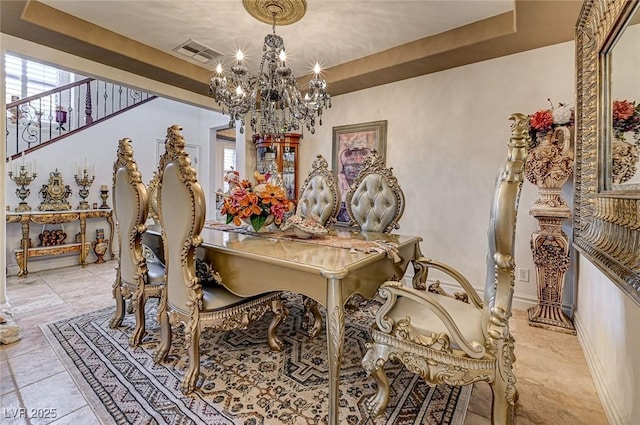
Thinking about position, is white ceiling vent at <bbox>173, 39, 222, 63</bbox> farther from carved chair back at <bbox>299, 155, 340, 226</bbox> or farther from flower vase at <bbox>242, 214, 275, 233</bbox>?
flower vase at <bbox>242, 214, 275, 233</bbox>

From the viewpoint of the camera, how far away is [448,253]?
3232mm

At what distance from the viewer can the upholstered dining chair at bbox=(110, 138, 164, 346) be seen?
196cm

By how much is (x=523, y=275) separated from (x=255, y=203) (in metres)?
2.67

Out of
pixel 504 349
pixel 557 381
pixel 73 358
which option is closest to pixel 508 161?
pixel 504 349

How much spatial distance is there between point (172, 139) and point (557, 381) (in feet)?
8.71

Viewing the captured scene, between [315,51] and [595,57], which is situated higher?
[315,51]

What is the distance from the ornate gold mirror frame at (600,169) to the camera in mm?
1056

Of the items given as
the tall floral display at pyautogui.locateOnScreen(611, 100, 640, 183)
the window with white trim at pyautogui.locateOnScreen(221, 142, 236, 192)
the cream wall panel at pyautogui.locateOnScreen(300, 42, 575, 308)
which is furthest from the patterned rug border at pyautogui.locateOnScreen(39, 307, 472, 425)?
the window with white trim at pyautogui.locateOnScreen(221, 142, 236, 192)

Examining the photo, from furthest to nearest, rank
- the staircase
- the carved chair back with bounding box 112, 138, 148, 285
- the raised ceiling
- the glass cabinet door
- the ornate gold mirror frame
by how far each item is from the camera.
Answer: the glass cabinet door < the staircase < the raised ceiling < the carved chair back with bounding box 112, 138, 148, 285 < the ornate gold mirror frame

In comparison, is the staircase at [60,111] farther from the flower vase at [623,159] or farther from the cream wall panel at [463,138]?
the flower vase at [623,159]

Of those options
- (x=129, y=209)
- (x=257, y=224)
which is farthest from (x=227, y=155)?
(x=257, y=224)

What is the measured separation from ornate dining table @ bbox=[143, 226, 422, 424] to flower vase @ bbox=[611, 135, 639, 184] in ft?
3.48

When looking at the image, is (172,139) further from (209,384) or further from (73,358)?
(73,358)

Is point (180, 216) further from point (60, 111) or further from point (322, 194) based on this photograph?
point (60, 111)
